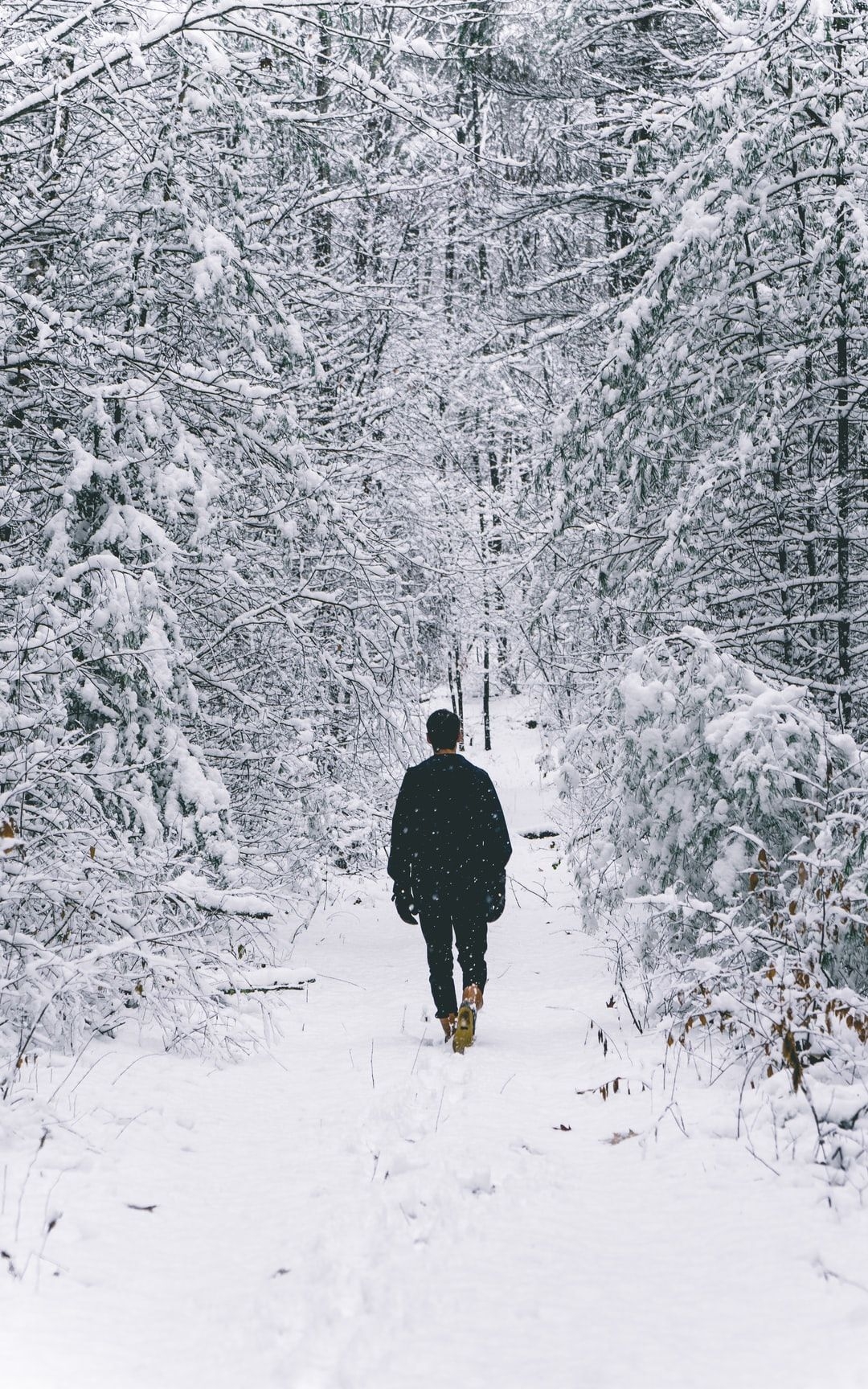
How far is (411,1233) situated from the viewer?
340 cm

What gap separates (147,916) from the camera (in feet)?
18.0

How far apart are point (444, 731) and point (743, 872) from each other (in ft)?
6.55

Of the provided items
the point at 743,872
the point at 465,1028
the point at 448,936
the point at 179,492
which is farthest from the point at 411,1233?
the point at 179,492

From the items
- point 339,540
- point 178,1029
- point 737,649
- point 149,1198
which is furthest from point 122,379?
point 149,1198

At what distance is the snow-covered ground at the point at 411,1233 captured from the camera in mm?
2678

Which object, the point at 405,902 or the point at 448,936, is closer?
the point at 448,936

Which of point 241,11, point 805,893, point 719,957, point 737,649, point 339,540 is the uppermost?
point 241,11

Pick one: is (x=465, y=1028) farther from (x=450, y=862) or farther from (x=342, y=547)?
(x=342, y=547)

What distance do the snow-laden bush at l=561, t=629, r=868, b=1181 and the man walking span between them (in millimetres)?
961

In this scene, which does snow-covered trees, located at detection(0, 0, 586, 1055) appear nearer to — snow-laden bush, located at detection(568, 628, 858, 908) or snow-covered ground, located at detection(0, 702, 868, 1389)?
snow-covered ground, located at detection(0, 702, 868, 1389)

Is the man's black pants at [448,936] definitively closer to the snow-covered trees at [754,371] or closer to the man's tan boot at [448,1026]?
the man's tan boot at [448,1026]

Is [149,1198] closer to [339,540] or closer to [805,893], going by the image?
[805,893]

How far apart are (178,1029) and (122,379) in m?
4.30

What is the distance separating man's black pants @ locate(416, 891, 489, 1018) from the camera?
6180mm
